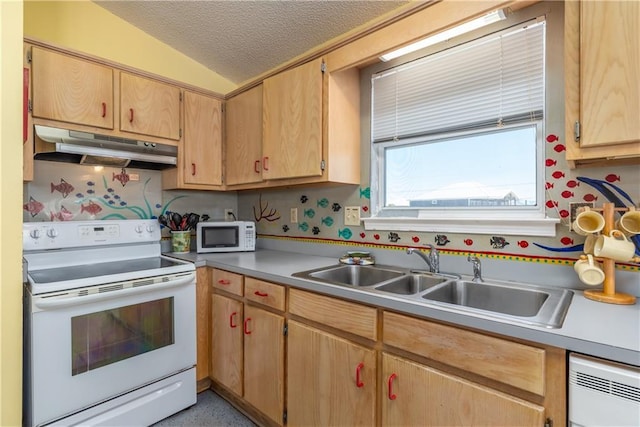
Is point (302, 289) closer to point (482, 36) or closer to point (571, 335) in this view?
point (571, 335)

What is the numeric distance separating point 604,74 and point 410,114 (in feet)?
3.08

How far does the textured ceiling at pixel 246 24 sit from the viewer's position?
6.13ft

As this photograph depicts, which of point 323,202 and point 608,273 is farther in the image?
point 323,202

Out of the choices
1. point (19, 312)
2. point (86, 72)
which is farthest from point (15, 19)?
point (19, 312)

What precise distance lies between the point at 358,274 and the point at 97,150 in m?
1.72

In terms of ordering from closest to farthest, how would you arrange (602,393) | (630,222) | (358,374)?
(602,393) < (630,222) < (358,374)

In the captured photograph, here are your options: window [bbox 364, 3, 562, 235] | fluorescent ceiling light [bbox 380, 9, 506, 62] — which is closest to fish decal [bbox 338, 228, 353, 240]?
window [bbox 364, 3, 562, 235]

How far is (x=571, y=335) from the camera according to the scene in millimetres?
816

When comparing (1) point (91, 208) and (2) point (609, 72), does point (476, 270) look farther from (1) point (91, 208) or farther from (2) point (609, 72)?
(1) point (91, 208)

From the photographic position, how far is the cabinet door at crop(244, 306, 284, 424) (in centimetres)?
157

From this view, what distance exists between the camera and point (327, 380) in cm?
137

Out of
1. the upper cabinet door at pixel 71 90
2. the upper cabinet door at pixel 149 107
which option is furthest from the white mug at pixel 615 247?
the upper cabinet door at pixel 71 90

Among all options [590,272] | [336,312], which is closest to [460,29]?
[590,272]

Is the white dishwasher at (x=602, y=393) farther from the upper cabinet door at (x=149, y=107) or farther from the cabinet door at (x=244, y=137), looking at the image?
the upper cabinet door at (x=149, y=107)
